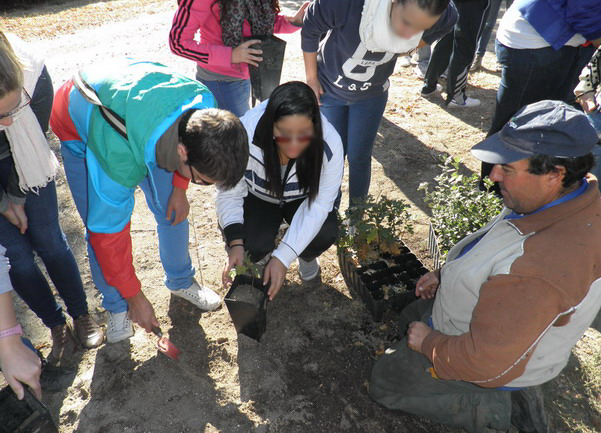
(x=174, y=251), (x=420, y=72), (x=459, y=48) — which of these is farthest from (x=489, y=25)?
(x=174, y=251)

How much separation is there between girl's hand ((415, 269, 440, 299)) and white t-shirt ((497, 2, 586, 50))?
1.70 metres

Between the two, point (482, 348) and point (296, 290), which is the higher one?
point (482, 348)

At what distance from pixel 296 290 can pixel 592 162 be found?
199 cm

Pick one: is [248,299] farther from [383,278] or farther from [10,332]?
[10,332]

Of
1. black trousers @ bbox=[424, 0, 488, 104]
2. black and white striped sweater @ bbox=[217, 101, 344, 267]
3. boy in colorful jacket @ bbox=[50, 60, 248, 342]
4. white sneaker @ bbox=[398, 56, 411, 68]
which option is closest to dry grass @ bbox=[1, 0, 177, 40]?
white sneaker @ bbox=[398, 56, 411, 68]

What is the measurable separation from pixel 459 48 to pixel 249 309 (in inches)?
150

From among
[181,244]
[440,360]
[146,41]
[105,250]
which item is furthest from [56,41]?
[440,360]

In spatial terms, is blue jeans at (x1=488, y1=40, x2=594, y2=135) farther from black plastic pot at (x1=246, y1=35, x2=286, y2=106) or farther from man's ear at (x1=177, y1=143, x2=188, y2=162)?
man's ear at (x1=177, y1=143, x2=188, y2=162)

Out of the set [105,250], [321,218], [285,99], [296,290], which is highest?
[285,99]

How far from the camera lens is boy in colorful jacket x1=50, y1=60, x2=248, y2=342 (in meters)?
1.79

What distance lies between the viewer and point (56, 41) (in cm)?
736

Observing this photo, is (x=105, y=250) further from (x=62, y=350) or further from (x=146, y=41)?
(x=146, y=41)

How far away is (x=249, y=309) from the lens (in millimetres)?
2439

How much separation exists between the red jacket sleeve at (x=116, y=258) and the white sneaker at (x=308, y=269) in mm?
1313
